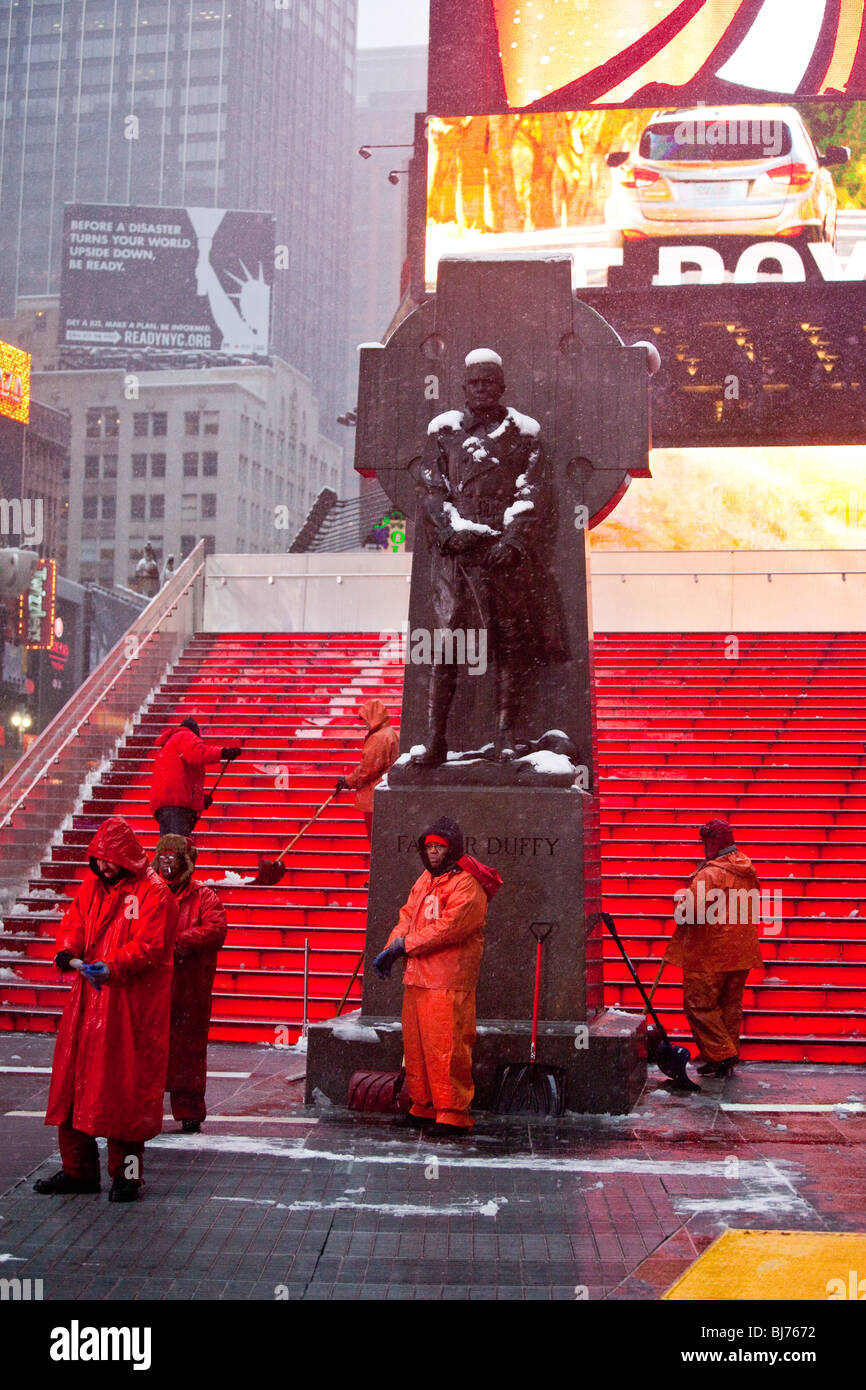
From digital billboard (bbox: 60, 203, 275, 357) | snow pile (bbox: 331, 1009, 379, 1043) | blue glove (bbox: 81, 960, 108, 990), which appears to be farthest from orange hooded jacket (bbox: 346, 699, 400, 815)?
digital billboard (bbox: 60, 203, 275, 357)

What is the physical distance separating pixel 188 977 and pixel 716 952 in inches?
143

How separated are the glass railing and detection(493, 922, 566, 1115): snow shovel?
734 cm

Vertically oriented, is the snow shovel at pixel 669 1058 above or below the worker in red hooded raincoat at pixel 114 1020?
below

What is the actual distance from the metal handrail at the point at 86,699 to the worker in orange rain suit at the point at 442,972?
8.00 meters

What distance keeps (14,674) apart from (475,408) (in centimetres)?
5965

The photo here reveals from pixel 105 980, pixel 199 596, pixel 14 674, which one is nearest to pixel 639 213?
pixel 199 596

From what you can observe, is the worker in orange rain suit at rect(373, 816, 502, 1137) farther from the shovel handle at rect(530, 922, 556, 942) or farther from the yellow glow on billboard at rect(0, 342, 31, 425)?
the yellow glow on billboard at rect(0, 342, 31, 425)

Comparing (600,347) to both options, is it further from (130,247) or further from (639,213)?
(130,247)

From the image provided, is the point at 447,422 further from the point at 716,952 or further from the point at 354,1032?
the point at 716,952

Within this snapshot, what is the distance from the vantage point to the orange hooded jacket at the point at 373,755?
1326 centimetres

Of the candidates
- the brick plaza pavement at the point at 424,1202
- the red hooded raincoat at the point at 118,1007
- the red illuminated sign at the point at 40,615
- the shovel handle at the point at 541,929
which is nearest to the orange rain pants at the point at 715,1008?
the brick plaza pavement at the point at 424,1202

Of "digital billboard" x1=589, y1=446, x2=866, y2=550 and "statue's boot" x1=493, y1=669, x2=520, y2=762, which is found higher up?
"digital billboard" x1=589, y1=446, x2=866, y2=550

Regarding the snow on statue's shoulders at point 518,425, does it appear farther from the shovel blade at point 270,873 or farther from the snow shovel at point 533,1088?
the shovel blade at point 270,873

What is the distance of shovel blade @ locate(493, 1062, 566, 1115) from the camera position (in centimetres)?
880
